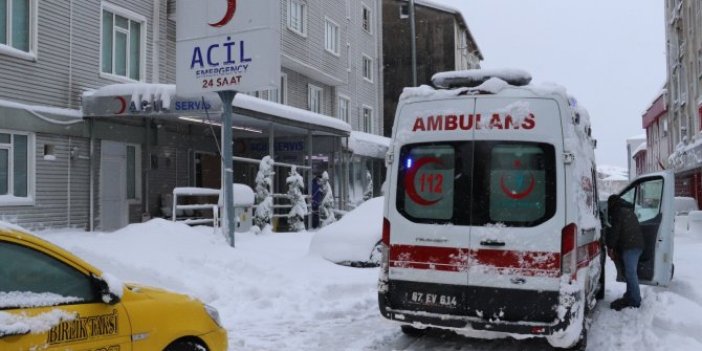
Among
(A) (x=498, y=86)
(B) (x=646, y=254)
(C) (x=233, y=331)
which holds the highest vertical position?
(A) (x=498, y=86)

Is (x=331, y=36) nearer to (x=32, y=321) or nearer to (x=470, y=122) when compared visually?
(x=470, y=122)

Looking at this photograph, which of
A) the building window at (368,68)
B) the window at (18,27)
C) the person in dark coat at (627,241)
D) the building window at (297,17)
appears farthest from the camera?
the building window at (368,68)

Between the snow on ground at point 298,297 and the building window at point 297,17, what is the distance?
510 inches

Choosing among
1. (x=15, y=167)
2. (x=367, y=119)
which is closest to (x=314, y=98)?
(x=367, y=119)

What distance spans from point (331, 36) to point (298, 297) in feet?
64.5

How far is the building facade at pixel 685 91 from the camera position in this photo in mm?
29688

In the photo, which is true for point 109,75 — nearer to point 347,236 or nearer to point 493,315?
point 347,236

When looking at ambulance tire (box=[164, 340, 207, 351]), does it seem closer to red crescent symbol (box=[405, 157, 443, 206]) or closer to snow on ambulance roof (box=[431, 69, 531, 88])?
red crescent symbol (box=[405, 157, 443, 206])

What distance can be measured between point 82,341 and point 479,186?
3.66m

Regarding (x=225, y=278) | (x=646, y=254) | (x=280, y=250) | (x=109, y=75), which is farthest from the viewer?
(x=109, y=75)

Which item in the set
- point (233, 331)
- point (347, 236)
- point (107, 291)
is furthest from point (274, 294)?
point (107, 291)

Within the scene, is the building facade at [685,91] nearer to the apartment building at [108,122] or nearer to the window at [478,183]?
the apartment building at [108,122]

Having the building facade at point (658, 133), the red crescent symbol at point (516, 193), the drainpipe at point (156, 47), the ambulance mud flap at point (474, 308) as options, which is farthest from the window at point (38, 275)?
the building facade at point (658, 133)

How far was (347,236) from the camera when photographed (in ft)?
37.0
